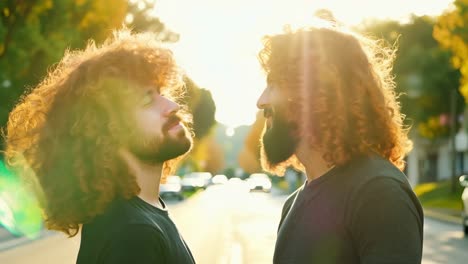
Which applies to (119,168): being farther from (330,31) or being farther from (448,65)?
(448,65)

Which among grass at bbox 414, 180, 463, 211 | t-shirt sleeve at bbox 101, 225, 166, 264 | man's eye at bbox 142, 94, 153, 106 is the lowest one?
grass at bbox 414, 180, 463, 211

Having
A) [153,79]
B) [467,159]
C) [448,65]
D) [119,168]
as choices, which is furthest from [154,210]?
[467,159]

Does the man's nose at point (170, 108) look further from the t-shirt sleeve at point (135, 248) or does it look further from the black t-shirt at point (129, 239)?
the t-shirt sleeve at point (135, 248)

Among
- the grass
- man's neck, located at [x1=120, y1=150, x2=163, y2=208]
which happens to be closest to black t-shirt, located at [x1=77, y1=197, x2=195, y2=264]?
man's neck, located at [x1=120, y1=150, x2=163, y2=208]

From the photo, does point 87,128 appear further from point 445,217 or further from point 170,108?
point 445,217

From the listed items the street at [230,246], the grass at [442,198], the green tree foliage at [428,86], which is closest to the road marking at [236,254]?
the street at [230,246]

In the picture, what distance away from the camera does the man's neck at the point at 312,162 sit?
132 inches

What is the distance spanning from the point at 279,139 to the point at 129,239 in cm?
83

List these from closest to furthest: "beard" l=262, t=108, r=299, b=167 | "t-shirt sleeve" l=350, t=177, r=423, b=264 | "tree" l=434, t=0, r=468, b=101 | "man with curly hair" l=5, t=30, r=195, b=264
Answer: "t-shirt sleeve" l=350, t=177, r=423, b=264, "man with curly hair" l=5, t=30, r=195, b=264, "beard" l=262, t=108, r=299, b=167, "tree" l=434, t=0, r=468, b=101

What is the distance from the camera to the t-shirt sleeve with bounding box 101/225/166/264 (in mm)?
2857

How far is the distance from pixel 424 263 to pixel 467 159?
5546 cm

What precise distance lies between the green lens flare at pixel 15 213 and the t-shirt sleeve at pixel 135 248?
62.5 ft

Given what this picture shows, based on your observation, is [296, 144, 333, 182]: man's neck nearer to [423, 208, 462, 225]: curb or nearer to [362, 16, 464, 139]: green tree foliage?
[423, 208, 462, 225]: curb

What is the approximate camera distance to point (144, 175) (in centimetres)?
331
